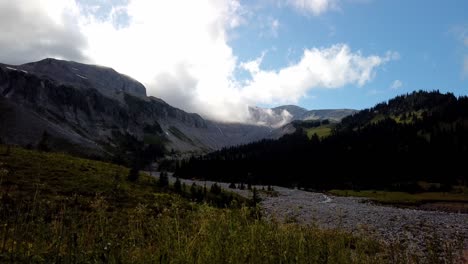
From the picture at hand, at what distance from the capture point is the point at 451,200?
88375 mm

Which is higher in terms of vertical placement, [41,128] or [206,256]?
[41,128]

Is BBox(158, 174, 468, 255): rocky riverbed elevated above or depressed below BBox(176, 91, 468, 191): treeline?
below

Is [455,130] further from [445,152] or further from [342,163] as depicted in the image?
[342,163]

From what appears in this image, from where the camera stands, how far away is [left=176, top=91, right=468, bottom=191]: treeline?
433 ft

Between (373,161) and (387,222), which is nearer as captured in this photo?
(387,222)

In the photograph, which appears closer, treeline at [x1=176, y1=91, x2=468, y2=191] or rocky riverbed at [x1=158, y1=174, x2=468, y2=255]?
rocky riverbed at [x1=158, y1=174, x2=468, y2=255]

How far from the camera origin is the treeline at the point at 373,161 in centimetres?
13188

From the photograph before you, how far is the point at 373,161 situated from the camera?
148625 millimetres

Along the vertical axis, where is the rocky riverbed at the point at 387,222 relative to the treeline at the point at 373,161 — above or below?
below

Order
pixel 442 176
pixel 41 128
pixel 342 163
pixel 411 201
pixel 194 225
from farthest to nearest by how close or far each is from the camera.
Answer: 1. pixel 41 128
2. pixel 342 163
3. pixel 442 176
4. pixel 411 201
5. pixel 194 225

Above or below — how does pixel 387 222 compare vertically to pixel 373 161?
below

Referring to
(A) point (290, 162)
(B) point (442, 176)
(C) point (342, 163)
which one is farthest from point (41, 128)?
(B) point (442, 176)

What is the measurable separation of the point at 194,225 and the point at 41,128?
194727 millimetres

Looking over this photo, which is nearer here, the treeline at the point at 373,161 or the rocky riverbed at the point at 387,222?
the rocky riverbed at the point at 387,222
